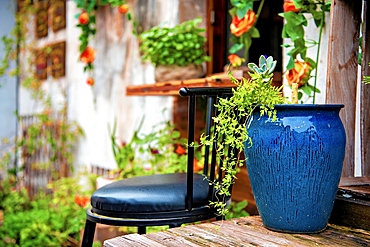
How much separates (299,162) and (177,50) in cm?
139

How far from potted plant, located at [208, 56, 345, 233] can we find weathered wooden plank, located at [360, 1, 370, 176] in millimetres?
241

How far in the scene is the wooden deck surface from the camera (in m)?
1.20

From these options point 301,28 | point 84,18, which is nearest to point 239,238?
point 301,28

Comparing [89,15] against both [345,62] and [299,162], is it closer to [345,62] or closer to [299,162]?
[345,62]

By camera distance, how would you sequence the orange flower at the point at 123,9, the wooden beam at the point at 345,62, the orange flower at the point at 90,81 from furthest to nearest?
1. the orange flower at the point at 90,81
2. the orange flower at the point at 123,9
3. the wooden beam at the point at 345,62

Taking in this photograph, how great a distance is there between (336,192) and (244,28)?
0.96m

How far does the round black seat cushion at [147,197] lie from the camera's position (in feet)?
4.86

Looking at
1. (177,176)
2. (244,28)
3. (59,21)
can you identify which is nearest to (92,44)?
(59,21)

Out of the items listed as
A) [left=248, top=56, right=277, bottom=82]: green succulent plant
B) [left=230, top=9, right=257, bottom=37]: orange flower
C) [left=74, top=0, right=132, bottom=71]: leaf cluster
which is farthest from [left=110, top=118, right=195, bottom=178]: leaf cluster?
[left=248, top=56, right=277, bottom=82]: green succulent plant

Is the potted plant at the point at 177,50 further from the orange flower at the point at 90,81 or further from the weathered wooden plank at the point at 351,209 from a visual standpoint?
the weathered wooden plank at the point at 351,209

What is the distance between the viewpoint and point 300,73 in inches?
69.7

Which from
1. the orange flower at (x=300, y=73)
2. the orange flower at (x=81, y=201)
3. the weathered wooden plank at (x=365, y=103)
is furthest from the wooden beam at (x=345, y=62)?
the orange flower at (x=81, y=201)

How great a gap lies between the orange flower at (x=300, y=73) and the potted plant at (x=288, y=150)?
0.49m

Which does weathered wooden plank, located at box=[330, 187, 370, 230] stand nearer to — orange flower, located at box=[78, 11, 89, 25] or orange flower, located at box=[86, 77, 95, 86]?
orange flower, located at box=[78, 11, 89, 25]
